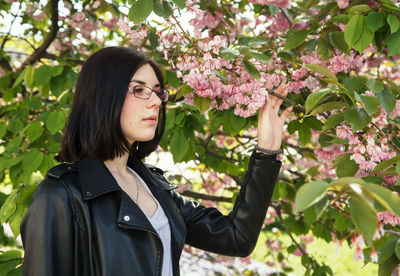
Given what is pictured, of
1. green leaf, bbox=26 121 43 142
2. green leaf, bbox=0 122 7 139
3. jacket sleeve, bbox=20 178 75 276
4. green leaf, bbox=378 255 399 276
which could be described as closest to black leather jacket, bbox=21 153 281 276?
jacket sleeve, bbox=20 178 75 276

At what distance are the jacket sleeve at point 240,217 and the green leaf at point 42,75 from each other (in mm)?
1086

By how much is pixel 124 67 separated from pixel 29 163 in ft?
3.07

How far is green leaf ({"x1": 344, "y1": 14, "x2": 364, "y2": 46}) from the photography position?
174 centimetres

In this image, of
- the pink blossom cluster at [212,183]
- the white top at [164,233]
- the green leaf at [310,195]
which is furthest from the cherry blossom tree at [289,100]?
the pink blossom cluster at [212,183]

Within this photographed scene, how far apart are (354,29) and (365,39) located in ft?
0.21

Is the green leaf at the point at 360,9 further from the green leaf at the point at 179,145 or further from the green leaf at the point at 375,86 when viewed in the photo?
the green leaf at the point at 179,145

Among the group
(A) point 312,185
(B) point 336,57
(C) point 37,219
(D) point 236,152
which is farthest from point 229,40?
(A) point 312,185

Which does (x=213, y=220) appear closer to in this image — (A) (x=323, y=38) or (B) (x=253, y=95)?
(B) (x=253, y=95)

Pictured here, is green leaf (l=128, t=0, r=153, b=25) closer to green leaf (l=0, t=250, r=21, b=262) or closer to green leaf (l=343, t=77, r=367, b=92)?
green leaf (l=343, t=77, r=367, b=92)

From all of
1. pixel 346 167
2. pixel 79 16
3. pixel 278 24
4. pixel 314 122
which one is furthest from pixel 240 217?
pixel 79 16

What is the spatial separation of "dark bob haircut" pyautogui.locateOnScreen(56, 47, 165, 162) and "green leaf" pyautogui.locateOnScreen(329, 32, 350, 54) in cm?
87

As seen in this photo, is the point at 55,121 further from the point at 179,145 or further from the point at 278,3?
the point at 278,3

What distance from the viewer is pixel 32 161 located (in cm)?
228

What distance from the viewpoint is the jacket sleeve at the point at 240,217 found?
1728 millimetres
